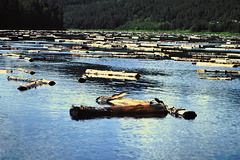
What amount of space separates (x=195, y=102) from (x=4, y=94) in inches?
643

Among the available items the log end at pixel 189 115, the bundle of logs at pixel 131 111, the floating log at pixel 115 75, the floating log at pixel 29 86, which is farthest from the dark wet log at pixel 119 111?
the floating log at pixel 115 75

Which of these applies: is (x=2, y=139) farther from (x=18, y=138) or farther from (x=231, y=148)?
(x=231, y=148)

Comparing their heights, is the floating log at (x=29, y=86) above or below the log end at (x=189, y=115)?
below

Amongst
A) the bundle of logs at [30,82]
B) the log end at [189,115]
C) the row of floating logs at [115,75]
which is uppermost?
the log end at [189,115]

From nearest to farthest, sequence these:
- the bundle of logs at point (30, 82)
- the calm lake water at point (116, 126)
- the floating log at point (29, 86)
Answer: the calm lake water at point (116, 126) < the floating log at point (29, 86) < the bundle of logs at point (30, 82)

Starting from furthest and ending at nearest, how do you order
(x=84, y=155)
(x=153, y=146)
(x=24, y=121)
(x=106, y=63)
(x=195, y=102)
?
(x=106, y=63), (x=195, y=102), (x=24, y=121), (x=153, y=146), (x=84, y=155)

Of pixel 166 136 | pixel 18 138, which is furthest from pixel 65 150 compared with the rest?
pixel 166 136

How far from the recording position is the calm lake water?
74.8 ft

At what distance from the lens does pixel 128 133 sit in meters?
26.2

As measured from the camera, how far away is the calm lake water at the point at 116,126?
2280 centimetres

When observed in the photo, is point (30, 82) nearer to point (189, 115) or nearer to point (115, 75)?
point (115, 75)

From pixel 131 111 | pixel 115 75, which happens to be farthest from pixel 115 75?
pixel 131 111

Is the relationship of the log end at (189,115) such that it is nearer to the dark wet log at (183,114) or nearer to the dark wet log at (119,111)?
the dark wet log at (183,114)

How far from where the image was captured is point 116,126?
27.5 m
